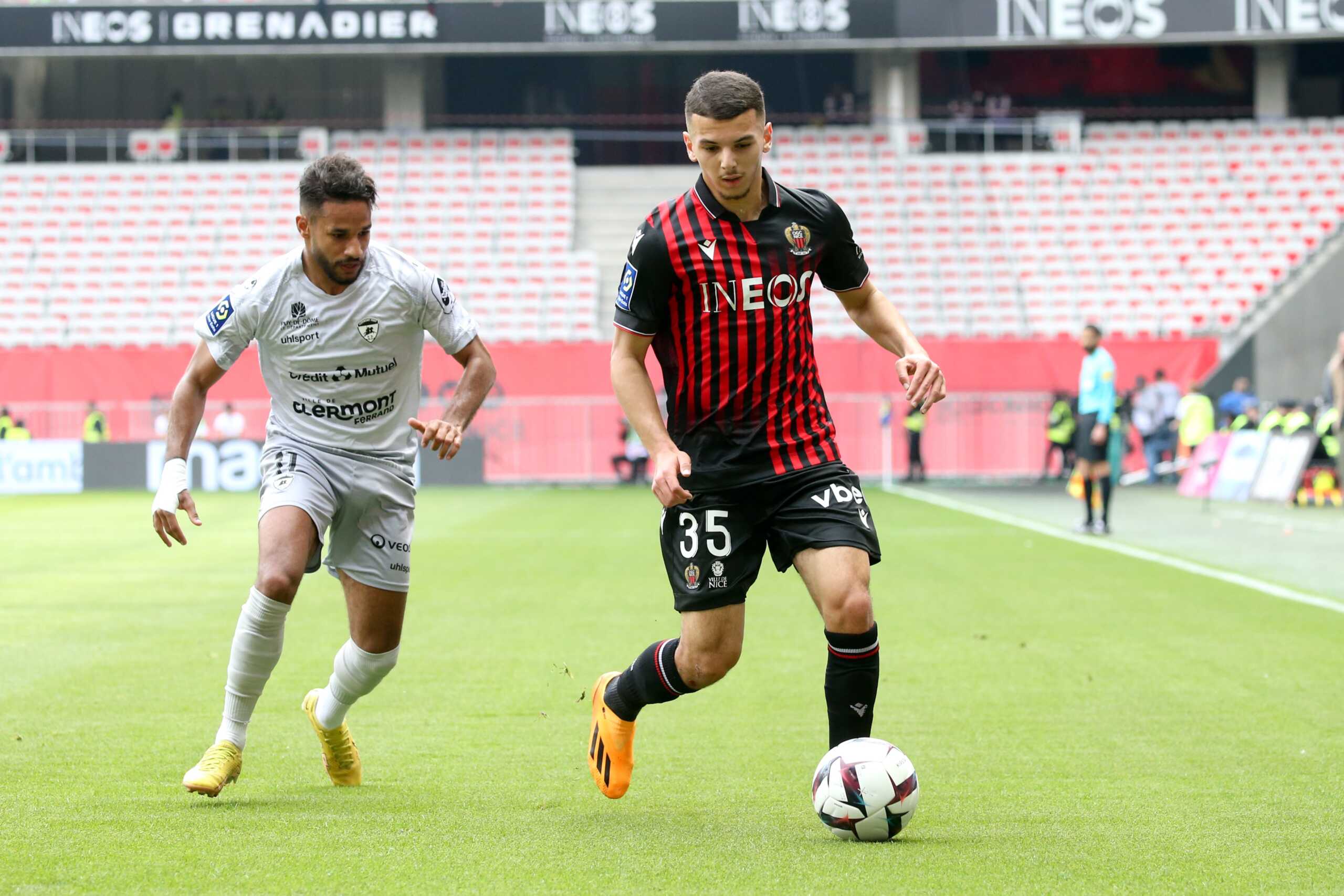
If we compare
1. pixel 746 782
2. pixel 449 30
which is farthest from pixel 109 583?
pixel 449 30

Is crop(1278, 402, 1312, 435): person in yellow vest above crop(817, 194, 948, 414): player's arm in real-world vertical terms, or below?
below

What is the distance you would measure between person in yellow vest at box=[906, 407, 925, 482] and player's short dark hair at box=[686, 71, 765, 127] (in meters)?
23.8

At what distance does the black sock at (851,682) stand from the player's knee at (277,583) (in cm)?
166

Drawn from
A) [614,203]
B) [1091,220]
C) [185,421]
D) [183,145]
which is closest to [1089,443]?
[185,421]

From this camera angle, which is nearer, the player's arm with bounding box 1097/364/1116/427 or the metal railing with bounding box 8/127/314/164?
the player's arm with bounding box 1097/364/1116/427

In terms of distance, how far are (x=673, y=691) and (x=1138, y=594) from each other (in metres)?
6.90

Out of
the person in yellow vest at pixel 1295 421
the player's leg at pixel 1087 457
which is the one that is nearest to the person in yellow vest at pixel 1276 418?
the person in yellow vest at pixel 1295 421

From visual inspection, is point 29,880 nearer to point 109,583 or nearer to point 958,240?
point 109,583

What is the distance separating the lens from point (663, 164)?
38844 mm

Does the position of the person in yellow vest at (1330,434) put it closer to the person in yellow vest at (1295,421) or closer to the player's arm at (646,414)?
the person in yellow vest at (1295,421)

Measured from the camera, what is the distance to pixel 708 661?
16.1 feet

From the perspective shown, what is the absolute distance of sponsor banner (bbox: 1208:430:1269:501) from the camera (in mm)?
22000

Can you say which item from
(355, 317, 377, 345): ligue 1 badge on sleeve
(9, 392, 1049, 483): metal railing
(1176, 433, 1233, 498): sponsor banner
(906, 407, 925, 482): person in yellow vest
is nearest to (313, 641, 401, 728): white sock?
(355, 317, 377, 345): ligue 1 badge on sleeve

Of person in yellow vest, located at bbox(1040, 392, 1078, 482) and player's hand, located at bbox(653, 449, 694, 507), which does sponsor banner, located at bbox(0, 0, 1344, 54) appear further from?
player's hand, located at bbox(653, 449, 694, 507)
